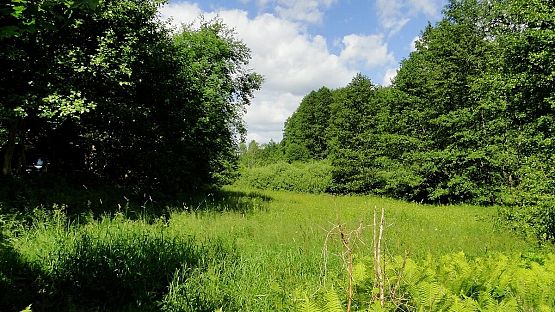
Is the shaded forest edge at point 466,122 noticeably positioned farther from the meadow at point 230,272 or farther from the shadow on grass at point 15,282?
the shadow on grass at point 15,282

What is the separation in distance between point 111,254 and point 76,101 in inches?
233

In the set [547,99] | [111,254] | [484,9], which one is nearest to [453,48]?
[484,9]

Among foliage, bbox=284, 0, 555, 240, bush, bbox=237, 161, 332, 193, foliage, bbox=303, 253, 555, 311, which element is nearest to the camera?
foliage, bbox=303, 253, 555, 311

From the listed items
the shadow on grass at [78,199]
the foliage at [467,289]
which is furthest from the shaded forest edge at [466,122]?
the shadow on grass at [78,199]

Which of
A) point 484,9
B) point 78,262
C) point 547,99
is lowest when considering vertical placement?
point 78,262

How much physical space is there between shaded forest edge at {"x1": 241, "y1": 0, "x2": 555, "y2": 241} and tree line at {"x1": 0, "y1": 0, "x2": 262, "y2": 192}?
40.2ft

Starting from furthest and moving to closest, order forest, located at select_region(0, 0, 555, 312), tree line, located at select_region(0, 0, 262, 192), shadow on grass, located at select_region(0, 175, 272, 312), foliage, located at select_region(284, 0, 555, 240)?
foliage, located at select_region(284, 0, 555, 240), tree line, located at select_region(0, 0, 262, 192), shadow on grass, located at select_region(0, 175, 272, 312), forest, located at select_region(0, 0, 555, 312)

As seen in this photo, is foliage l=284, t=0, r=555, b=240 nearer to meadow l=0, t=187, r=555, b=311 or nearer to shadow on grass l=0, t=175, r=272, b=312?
meadow l=0, t=187, r=555, b=311

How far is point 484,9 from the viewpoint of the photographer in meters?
25.3

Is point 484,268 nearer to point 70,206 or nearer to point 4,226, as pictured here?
point 4,226

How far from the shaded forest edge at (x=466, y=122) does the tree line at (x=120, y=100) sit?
12264 mm

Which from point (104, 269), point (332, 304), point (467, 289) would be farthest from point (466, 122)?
point (332, 304)

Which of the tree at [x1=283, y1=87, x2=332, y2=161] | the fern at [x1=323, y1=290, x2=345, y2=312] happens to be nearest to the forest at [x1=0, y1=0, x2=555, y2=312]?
the fern at [x1=323, y1=290, x2=345, y2=312]

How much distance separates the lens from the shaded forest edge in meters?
14.5
